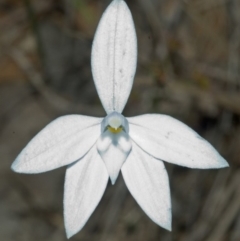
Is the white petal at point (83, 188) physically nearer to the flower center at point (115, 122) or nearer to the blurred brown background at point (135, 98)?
the flower center at point (115, 122)

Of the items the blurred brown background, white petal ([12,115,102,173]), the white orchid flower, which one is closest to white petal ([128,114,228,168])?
the white orchid flower

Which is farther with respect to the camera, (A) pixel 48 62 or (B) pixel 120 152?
(A) pixel 48 62

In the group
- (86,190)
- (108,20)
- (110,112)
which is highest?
(108,20)

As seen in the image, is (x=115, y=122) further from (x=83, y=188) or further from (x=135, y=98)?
(x=135, y=98)

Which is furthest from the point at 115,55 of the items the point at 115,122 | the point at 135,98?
the point at 135,98

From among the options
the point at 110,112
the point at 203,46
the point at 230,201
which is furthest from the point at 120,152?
the point at 203,46

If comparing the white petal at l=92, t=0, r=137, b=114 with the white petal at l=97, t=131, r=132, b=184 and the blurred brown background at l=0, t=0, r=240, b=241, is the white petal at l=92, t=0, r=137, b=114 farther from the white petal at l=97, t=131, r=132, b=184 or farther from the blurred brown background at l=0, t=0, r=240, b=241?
the blurred brown background at l=0, t=0, r=240, b=241

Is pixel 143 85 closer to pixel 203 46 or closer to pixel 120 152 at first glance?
pixel 203 46

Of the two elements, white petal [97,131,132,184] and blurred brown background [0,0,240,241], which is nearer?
white petal [97,131,132,184]
